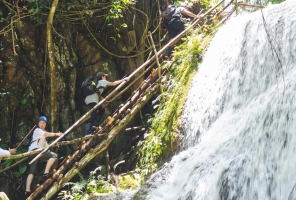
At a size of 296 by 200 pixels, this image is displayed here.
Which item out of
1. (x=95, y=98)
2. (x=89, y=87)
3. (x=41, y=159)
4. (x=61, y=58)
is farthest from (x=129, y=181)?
(x=61, y=58)

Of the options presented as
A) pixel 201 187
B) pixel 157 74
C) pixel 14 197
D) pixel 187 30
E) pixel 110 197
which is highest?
pixel 187 30

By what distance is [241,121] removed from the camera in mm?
5117

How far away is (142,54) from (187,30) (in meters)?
2.39

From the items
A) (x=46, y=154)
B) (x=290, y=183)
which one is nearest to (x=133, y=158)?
(x=46, y=154)

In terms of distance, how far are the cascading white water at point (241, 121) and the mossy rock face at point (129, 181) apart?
0.37m

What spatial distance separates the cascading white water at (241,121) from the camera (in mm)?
3963

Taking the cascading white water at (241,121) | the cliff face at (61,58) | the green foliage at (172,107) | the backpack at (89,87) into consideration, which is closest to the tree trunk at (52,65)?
the cliff face at (61,58)

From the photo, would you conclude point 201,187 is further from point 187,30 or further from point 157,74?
point 187,30

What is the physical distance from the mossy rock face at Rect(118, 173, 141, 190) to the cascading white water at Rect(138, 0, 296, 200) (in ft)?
1.22

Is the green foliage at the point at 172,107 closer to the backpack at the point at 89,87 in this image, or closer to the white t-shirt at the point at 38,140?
the backpack at the point at 89,87

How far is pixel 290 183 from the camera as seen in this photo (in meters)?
3.55

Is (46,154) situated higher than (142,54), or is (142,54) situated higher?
(142,54)

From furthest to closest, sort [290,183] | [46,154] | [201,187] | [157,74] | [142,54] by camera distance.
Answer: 1. [142,54]
2. [157,74]
3. [46,154]
4. [201,187]
5. [290,183]

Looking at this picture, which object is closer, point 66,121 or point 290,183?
point 290,183
